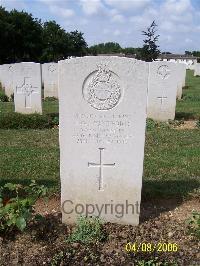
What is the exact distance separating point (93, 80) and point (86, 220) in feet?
5.08

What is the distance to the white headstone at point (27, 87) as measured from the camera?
12.0m

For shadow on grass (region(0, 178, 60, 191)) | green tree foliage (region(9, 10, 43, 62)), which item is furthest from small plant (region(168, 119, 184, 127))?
green tree foliage (region(9, 10, 43, 62))

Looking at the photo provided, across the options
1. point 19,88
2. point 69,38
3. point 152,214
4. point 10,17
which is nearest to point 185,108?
Answer: point 19,88

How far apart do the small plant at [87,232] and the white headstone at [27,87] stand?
8.20m

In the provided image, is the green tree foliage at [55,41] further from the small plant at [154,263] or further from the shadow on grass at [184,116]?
the small plant at [154,263]

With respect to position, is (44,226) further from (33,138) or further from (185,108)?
(185,108)

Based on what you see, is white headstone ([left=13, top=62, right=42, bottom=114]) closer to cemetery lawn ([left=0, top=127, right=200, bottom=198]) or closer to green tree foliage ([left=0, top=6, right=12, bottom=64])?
cemetery lawn ([left=0, top=127, right=200, bottom=198])

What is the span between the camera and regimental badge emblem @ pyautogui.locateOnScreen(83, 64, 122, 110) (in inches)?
170

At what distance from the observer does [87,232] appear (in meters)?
4.40

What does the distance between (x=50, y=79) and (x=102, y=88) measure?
44.4ft

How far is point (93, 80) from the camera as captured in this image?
14.2ft

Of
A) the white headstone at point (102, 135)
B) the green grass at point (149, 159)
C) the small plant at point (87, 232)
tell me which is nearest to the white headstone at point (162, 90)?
the green grass at point (149, 159)

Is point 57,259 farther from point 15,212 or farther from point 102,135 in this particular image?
point 102,135
